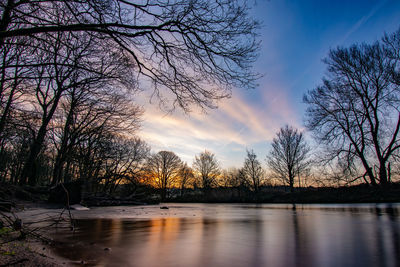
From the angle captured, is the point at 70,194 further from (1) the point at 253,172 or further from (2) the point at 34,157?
(1) the point at 253,172

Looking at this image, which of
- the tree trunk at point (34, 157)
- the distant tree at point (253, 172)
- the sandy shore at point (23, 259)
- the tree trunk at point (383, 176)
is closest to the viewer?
the sandy shore at point (23, 259)

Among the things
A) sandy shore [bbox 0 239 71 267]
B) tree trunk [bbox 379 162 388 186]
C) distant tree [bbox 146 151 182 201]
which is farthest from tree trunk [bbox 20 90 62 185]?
distant tree [bbox 146 151 182 201]

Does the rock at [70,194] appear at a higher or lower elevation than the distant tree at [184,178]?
lower

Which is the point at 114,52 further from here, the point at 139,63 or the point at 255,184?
the point at 255,184

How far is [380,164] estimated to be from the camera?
12141mm

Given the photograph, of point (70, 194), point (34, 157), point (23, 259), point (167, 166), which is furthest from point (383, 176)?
point (167, 166)

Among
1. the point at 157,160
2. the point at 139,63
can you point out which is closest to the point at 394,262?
the point at 139,63

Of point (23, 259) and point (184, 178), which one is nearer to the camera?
point (23, 259)

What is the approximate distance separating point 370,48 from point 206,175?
40.4 m

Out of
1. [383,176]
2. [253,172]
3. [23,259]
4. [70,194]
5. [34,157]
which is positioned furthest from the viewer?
[253,172]

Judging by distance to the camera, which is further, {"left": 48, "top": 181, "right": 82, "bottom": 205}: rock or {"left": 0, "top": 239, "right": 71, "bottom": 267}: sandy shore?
{"left": 48, "top": 181, "right": 82, "bottom": 205}: rock

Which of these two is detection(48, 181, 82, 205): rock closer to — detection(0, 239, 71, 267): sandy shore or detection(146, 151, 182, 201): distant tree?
detection(0, 239, 71, 267): sandy shore

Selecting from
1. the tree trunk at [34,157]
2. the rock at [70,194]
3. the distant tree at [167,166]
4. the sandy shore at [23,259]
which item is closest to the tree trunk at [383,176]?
the sandy shore at [23,259]

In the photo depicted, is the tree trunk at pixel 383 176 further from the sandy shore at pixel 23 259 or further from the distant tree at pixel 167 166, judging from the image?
the distant tree at pixel 167 166
